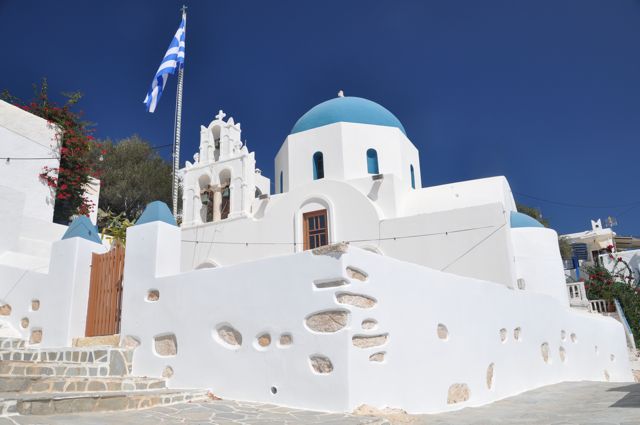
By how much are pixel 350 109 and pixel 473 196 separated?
4.74m

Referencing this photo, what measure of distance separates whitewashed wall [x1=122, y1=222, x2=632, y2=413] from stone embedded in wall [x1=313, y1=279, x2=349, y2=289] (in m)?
0.01

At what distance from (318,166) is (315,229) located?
251 centimetres

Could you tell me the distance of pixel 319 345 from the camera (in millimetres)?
5391

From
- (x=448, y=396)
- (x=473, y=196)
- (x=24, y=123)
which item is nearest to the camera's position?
(x=448, y=396)

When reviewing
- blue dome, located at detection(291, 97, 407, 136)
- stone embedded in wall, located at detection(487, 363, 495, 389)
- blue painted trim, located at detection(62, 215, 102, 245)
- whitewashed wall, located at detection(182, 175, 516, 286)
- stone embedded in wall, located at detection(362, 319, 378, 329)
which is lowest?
stone embedded in wall, located at detection(487, 363, 495, 389)

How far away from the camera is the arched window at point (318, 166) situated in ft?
49.7

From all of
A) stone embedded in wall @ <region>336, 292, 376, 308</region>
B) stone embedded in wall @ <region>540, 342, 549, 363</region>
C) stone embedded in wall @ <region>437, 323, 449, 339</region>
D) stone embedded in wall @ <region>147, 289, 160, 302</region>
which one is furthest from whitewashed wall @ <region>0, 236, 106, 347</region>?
stone embedded in wall @ <region>540, 342, 549, 363</region>

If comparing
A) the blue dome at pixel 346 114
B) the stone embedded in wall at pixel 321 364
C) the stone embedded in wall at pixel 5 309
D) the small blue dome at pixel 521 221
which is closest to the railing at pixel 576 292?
the small blue dome at pixel 521 221

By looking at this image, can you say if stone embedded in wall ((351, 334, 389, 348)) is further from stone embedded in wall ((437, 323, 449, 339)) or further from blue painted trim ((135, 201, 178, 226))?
blue painted trim ((135, 201, 178, 226))

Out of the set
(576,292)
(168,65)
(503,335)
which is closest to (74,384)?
(503,335)

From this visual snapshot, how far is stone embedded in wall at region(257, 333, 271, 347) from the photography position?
19.1 ft

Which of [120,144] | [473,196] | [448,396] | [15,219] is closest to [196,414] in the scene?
[448,396]

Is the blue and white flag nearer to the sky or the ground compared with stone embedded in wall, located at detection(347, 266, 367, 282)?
nearer to the sky

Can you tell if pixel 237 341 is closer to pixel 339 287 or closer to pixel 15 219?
pixel 339 287
